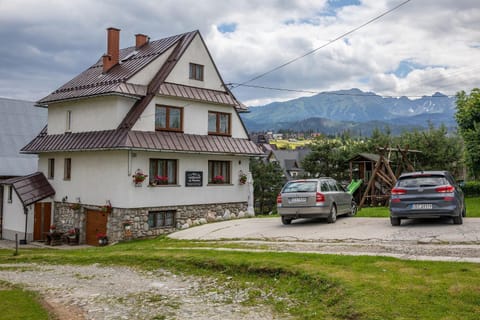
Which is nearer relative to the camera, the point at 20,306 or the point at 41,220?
the point at 20,306

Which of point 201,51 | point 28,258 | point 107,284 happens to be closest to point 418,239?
point 107,284

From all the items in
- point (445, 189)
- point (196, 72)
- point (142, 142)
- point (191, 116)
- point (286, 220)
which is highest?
point (196, 72)

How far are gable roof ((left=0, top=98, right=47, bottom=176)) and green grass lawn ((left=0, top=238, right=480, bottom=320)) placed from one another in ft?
79.4

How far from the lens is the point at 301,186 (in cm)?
1772

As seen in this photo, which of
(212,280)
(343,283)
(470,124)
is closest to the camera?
(343,283)

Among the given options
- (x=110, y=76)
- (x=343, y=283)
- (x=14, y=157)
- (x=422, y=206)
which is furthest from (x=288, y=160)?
(x=343, y=283)

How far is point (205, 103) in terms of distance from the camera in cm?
2614

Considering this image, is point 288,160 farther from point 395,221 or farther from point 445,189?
point 445,189

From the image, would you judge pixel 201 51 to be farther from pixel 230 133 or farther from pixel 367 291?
pixel 367 291

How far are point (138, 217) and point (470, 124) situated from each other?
24.4 meters

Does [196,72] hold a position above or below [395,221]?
above

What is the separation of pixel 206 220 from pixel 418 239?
13818 mm

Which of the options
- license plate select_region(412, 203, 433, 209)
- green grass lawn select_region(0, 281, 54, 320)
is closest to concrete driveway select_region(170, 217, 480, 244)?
license plate select_region(412, 203, 433, 209)

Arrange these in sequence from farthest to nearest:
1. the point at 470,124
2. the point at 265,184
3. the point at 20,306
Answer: the point at 265,184 < the point at 470,124 < the point at 20,306
